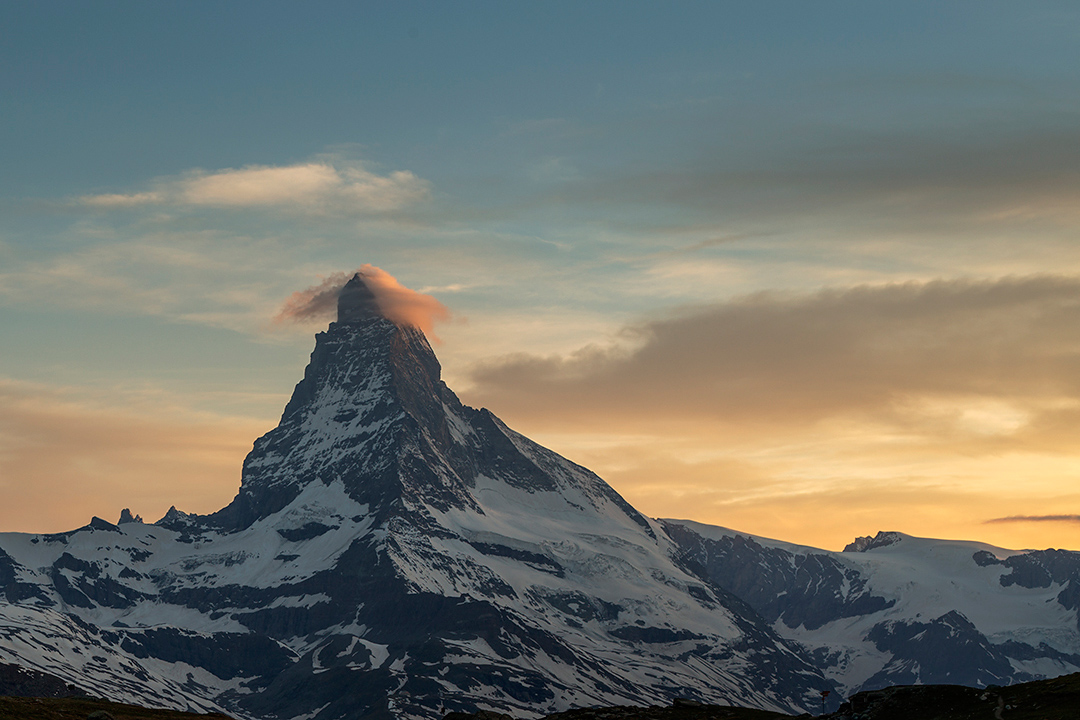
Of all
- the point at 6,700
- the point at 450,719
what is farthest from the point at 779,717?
the point at 6,700

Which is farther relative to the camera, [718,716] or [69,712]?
[718,716]

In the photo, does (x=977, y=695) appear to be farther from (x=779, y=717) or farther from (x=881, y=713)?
(x=779, y=717)

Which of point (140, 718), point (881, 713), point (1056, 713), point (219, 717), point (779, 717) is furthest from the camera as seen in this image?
point (219, 717)

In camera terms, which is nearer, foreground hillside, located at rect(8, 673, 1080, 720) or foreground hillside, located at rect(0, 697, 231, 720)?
foreground hillside, located at rect(8, 673, 1080, 720)

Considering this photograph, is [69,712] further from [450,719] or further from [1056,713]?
[1056,713]

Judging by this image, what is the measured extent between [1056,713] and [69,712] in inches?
3930

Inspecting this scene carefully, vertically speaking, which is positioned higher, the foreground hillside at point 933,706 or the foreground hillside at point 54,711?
the foreground hillside at point 933,706

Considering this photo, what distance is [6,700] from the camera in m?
142

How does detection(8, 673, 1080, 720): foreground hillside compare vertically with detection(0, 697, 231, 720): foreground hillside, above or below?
above

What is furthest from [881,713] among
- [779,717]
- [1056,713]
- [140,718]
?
[140,718]

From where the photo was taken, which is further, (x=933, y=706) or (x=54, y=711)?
(x=54, y=711)

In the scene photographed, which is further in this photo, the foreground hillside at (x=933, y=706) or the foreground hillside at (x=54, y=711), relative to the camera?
the foreground hillside at (x=54, y=711)

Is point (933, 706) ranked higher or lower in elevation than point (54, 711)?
higher

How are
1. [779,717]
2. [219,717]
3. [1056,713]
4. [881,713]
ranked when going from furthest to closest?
[219,717] < [779,717] < [881,713] < [1056,713]
